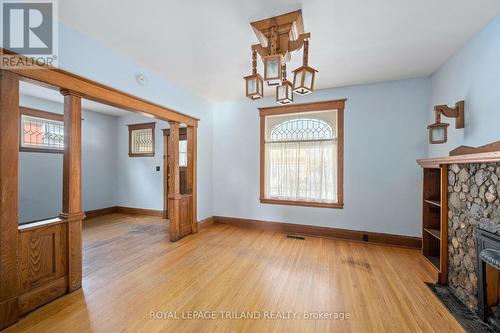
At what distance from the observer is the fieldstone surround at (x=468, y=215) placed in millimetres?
1787

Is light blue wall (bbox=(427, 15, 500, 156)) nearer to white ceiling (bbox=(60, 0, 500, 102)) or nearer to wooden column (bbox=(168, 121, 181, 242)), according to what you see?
white ceiling (bbox=(60, 0, 500, 102))

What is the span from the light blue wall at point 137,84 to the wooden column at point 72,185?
36 cm

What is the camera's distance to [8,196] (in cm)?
175

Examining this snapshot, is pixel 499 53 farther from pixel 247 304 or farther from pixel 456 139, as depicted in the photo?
pixel 247 304

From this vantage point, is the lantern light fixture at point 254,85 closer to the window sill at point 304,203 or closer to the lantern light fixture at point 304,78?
the lantern light fixture at point 304,78

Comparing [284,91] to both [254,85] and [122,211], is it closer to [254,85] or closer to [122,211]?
[254,85]

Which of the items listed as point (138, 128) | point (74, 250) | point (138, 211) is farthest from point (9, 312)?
point (138, 128)

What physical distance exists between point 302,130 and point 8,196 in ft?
13.1

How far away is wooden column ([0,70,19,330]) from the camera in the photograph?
1711mm

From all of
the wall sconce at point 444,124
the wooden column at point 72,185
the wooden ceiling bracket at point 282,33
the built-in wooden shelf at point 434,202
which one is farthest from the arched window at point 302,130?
the wooden column at point 72,185

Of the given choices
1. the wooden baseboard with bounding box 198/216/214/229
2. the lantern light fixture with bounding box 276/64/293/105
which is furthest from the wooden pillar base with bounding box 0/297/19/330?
the lantern light fixture with bounding box 276/64/293/105

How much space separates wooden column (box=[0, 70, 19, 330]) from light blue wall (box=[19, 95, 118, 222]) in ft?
11.1

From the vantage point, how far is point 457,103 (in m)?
2.48

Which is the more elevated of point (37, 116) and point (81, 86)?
point (37, 116)
